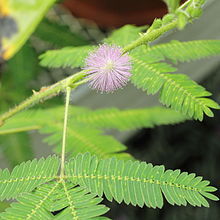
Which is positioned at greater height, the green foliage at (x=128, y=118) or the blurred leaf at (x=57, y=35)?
the blurred leaf at (x=57, y=35)

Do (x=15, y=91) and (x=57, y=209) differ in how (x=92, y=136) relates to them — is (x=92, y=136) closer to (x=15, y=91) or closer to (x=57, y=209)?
(x=57, y=209)

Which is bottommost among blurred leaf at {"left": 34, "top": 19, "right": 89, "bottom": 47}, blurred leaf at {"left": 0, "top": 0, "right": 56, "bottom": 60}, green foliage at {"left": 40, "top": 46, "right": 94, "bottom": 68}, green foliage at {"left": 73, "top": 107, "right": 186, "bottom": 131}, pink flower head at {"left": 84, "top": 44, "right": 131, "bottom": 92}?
pink flower head at {"left": 84, "top": 44, "right": 131, "bottom": 92}

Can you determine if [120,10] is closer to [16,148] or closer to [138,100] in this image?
[138,100]

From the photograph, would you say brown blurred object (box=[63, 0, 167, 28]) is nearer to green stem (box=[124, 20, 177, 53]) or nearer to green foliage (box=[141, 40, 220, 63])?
green foliage (box=[141, 40, 220, 63])

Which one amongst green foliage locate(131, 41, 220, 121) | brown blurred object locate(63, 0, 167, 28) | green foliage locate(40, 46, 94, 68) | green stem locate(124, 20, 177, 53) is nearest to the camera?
green stem locate(124, 20, 177, 53)

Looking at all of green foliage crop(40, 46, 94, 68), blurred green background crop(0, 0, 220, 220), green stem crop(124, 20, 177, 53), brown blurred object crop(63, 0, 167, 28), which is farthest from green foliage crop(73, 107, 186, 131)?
brown blurred object crop(63, 0, 167, 28)

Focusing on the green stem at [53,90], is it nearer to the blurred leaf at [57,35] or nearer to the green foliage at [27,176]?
the green foliage at [27,176]

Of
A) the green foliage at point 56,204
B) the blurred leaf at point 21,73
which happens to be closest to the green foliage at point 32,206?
the green foliage at point 56,204

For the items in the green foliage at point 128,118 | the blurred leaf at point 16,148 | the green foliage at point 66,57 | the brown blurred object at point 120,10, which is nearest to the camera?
the green foliage at point 66,57
